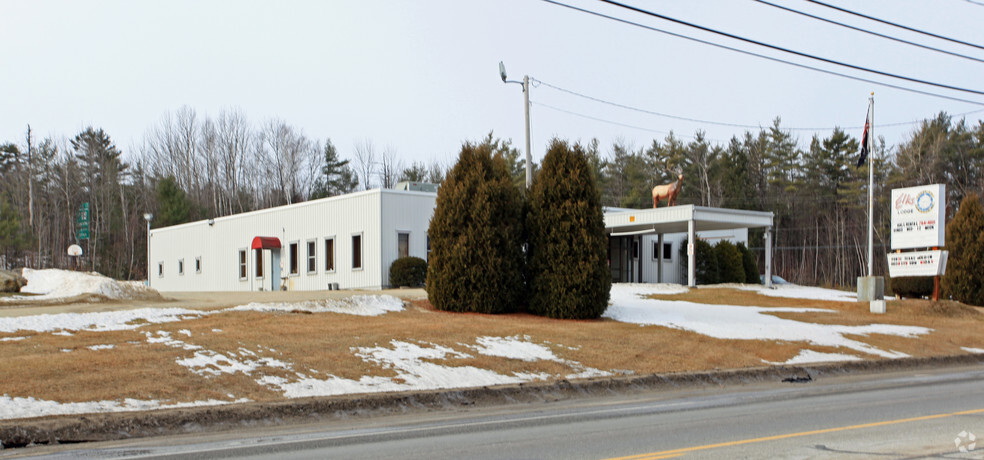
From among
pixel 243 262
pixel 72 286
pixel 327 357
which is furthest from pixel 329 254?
pixel 327 357

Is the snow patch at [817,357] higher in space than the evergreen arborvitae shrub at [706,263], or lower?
lower

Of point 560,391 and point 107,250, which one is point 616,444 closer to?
point 560,391

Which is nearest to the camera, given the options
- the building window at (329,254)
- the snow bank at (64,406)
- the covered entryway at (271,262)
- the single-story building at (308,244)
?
the snow bank at (64,406)

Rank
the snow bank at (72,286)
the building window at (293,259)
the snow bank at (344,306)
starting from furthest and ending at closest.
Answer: the building window at (293,259)
the snow bank at (72,286)
the snow bank at (344,306)

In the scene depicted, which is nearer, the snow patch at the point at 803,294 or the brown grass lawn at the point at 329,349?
the brown grass lawn at the point at 329,349

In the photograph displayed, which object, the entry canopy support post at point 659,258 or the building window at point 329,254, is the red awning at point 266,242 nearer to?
the building window at point 329,254

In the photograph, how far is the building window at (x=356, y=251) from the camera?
31.2m

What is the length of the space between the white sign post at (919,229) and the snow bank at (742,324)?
4844 millimetres

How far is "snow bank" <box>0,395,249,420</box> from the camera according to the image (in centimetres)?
852

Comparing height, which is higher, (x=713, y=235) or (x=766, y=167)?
(x=766, y=167)

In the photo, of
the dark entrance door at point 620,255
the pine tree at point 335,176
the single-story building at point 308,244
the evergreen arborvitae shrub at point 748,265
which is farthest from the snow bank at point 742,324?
the pine tree at point 335,176

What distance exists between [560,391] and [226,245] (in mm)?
30142

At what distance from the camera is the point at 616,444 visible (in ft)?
25.3

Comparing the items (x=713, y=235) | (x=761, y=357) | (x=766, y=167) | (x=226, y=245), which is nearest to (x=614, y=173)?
(x=766, y=167)
